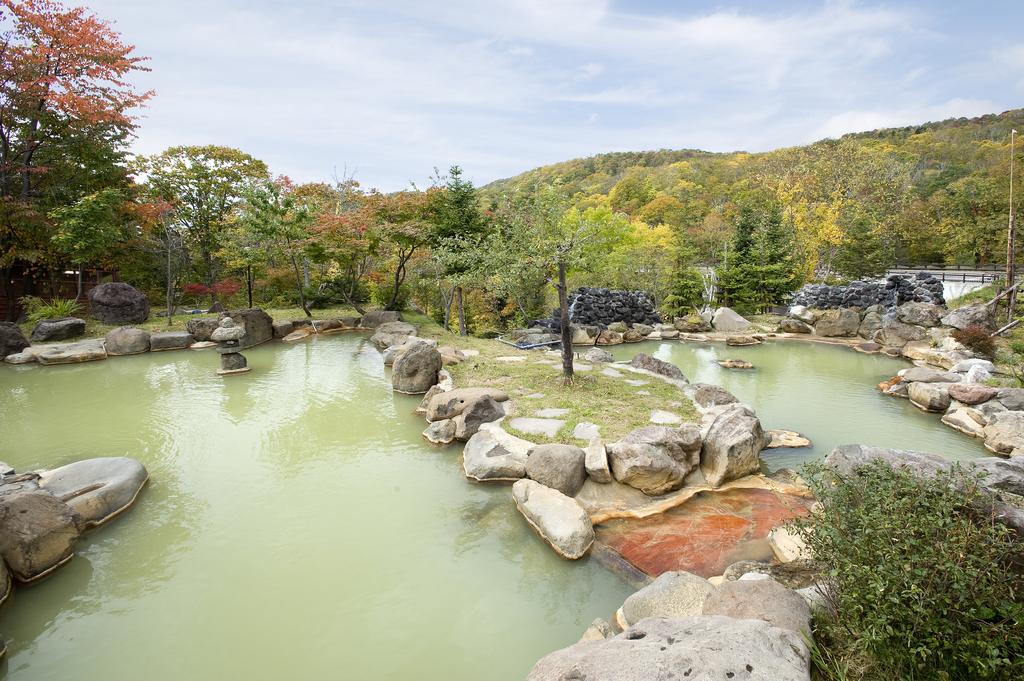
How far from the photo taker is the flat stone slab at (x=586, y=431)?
17.8ft

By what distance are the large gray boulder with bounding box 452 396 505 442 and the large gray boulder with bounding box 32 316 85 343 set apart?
11381 millimetres

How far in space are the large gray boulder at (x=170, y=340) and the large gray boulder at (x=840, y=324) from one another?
1784 centimetres

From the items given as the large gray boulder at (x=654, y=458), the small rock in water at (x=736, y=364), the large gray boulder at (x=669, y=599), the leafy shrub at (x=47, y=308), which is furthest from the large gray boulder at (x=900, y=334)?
the leafy shrub at (x=47, y=308)

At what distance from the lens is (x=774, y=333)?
16281mm

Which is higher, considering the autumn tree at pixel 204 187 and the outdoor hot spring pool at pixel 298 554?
the autumn tree at pixel 204 187

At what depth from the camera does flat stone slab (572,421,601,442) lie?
5.42m

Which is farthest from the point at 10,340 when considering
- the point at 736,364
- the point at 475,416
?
the point at 736,364

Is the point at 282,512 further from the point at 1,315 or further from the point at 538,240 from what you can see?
the point at 1,315

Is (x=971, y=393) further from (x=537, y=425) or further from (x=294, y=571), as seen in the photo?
(x=294, y=571)

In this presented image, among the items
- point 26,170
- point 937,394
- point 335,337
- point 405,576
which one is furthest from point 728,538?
point 26,170

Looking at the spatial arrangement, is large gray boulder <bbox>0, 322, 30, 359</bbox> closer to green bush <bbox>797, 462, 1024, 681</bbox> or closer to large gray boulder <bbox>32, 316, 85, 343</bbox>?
large gray boulder <bbox>32, 316, 85, 343</bbox>

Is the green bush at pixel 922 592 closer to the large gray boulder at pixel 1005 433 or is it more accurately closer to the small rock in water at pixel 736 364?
the large gray boulder at pixel 1005 433

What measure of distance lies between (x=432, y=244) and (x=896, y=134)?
57.5 meters

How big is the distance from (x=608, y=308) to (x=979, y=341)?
371 inches
